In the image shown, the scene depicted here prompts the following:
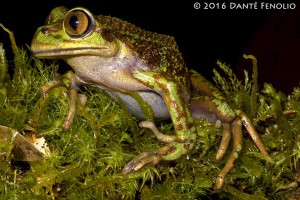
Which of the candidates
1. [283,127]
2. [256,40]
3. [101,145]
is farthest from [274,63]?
[101,145]

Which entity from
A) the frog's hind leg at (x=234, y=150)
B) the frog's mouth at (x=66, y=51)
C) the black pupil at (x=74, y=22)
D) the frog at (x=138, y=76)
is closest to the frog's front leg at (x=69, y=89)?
the frog at (x=138, y=76)

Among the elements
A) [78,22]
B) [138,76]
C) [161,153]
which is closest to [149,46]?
[138,76]

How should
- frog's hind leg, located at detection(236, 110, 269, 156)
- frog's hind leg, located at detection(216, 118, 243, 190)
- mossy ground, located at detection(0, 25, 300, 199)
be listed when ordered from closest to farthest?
mossy ground, located at detection(0, 25, 300, 199) < frog's hind leg, located at detection(216, 118, 243, 190) < frog's hind leg, located at detection(236, 110, 269, 156)

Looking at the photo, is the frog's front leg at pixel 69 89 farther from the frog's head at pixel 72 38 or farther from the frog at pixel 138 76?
the frog's head at pixel 72 38

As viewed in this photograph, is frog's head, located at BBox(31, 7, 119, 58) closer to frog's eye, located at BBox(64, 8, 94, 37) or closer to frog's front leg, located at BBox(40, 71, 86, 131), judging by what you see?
frog's eye, located at BBox(64, 8, 94, 37)

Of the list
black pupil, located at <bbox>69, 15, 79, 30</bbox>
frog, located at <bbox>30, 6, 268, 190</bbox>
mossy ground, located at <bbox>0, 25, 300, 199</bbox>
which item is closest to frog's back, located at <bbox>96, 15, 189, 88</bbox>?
frog, located at <bbox>30, 6, 268, 190</bbox>

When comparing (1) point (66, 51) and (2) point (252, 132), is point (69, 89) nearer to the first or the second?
(1) point (66, 51)

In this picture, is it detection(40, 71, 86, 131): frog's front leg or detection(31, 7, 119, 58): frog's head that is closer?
detection(40, 71, 86, 131): frog's front leg
